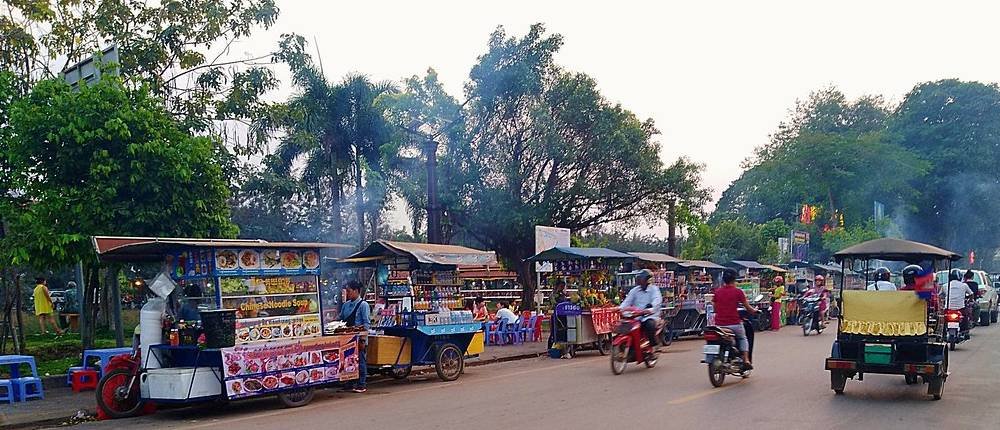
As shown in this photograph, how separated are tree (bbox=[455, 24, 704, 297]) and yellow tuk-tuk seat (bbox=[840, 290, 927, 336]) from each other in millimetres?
18316

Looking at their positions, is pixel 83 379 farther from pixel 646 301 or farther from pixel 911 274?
pixel 911 274

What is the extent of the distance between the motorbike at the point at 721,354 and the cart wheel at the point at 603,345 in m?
6.20

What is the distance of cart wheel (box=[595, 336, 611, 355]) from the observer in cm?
1788

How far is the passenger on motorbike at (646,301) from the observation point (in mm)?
13594

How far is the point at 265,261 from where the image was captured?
11.1 metres

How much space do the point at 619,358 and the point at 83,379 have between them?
27.9 ft

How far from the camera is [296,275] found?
11.6 meters

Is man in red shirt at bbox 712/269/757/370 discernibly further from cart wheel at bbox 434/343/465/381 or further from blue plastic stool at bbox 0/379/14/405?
blue plastic stool at bbox 0/379/14/405

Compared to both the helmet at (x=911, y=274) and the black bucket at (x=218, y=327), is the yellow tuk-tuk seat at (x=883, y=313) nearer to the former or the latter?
the helmet at (x=911, y=274)

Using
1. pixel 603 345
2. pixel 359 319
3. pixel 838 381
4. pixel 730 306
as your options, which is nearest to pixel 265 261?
pixel 359 319

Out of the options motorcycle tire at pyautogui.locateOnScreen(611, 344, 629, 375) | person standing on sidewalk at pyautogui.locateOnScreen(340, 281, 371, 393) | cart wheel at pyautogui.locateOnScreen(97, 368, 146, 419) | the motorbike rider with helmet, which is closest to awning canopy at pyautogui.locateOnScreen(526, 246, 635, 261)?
motorcycle tire at pyautogui.locateOnScreen(611, 344, 629, 375)

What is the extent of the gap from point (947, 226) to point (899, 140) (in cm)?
783

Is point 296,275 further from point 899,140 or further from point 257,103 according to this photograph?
point 899,140

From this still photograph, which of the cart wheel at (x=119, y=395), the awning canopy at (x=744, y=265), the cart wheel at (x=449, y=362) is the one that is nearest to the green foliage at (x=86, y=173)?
the cart wheel at (x=119, y=395)
